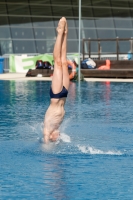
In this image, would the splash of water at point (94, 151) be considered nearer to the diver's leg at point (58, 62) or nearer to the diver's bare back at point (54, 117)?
the diver's bare back at point (54, 117)

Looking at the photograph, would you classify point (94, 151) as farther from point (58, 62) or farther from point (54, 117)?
point (58, 62)

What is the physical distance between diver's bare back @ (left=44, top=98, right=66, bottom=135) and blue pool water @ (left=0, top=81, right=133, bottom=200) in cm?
25

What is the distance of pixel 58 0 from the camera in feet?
129

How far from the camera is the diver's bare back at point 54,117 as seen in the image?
9.02 m

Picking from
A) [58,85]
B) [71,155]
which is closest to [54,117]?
[58,85]

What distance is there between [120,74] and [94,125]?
16.9 meters

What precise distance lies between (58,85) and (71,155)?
4.00 ft

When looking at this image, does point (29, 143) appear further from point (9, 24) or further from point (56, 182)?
point (9, 24)

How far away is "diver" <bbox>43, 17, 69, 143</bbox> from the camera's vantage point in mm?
8961

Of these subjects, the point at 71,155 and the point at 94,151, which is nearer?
the point at 71,155

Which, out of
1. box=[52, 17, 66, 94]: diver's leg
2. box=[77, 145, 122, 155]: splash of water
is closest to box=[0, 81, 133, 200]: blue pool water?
box=[77, 145, 122, 155]: splash of water

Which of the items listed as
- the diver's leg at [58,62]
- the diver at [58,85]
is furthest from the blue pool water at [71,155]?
the diver's leg at [58,62]

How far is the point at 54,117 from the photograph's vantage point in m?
9.05

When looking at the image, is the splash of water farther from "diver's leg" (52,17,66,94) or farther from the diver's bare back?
"diver's leg" (52,17,66,94)
